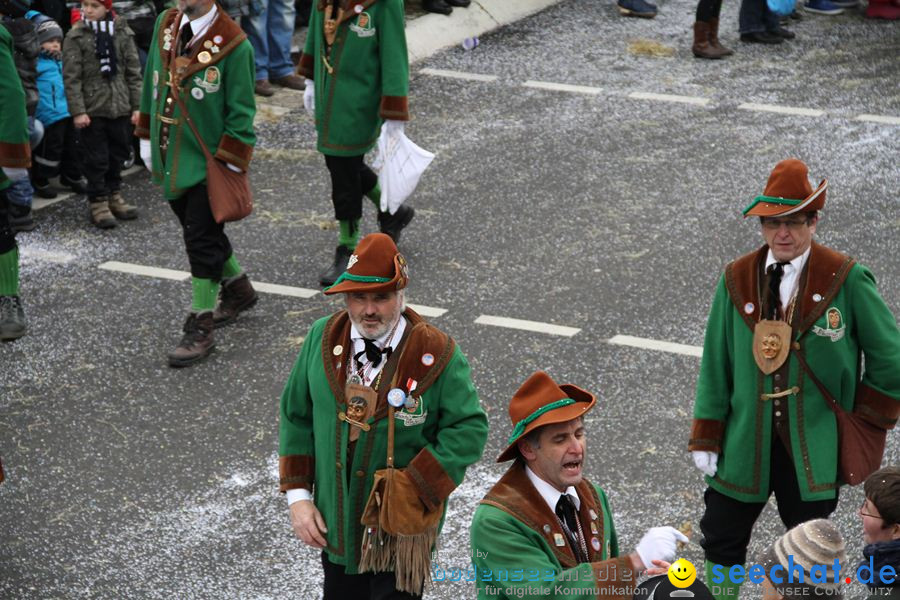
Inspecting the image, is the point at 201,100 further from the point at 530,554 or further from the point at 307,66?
the point at 530,554

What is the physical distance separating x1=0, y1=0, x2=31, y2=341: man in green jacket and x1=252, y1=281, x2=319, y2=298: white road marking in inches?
55.8

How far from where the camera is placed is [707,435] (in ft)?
18.0

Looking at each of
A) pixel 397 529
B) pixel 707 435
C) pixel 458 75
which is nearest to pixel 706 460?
pixel 707 435

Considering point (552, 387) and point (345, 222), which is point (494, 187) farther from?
point (552, 387)

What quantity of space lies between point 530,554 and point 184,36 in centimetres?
466

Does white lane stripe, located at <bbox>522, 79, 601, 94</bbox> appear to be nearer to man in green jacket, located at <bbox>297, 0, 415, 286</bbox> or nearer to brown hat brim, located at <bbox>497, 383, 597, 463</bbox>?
man in green jacket, located at <bbox>297, 0, 415, 286</bbox>

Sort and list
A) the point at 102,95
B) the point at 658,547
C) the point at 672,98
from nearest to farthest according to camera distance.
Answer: the point at 658,547
the point at 102,95
the point at 672,98

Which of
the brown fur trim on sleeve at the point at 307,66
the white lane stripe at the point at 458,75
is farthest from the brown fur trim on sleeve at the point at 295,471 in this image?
the white lane stripe at the point at 458,75

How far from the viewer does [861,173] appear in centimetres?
1059

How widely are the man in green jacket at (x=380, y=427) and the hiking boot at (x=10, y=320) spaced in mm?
3883

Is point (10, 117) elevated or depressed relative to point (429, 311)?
elevated

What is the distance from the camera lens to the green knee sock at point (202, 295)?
805 centimetres

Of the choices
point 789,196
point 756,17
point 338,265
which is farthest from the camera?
point 756,17

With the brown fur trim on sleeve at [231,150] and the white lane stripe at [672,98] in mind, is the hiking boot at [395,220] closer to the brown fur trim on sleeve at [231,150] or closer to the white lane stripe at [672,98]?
the brown fur trim on sleeve at [231,150]
